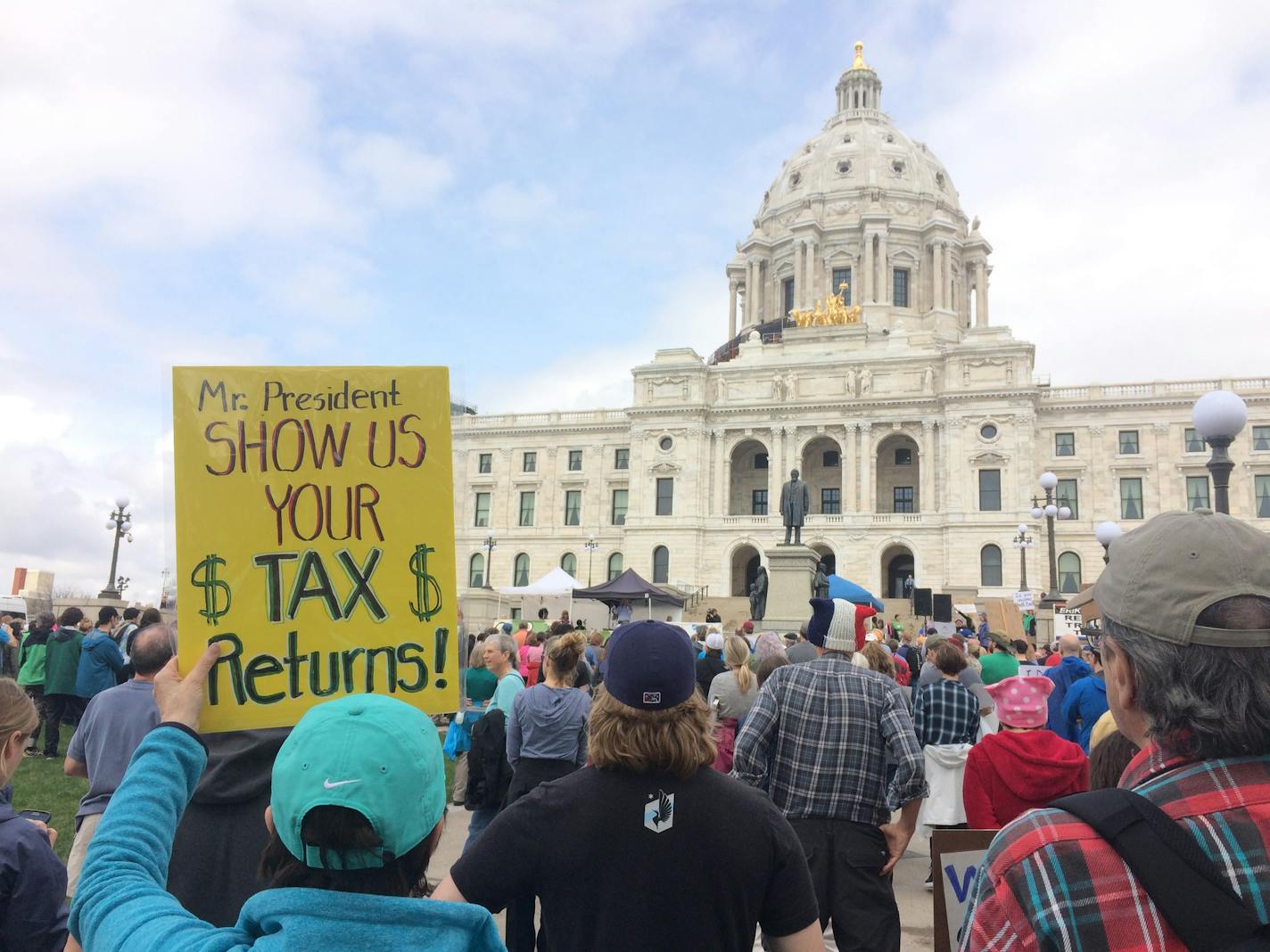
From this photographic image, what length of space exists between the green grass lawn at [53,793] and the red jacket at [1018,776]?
17.5 ft

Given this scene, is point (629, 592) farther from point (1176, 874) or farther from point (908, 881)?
point (1176, 874)

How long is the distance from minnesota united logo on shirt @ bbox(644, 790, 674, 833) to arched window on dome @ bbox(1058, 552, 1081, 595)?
1951 inches

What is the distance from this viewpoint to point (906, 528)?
4850cm

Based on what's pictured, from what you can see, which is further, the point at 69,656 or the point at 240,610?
the point at 69,656

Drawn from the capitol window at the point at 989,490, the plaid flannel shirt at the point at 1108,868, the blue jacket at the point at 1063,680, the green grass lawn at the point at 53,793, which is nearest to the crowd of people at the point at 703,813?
the plaid flannel shirt at the point at 1108,868

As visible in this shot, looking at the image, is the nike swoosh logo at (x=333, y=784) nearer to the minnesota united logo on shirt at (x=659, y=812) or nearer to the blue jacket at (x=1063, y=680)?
the minnesota united logo on shirt at (x=659, y=812)

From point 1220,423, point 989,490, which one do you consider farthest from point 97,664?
point 989,490

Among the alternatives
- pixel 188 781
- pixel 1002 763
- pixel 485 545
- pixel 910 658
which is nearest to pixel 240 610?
pixel 188 781

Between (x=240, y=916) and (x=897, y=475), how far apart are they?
53.5m

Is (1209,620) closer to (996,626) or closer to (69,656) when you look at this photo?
(69,656)

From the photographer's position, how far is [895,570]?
172 ft

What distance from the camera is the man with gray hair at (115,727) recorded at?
5.08 meters

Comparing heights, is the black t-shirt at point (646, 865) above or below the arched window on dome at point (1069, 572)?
above

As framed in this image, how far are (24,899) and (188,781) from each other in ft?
3.17
